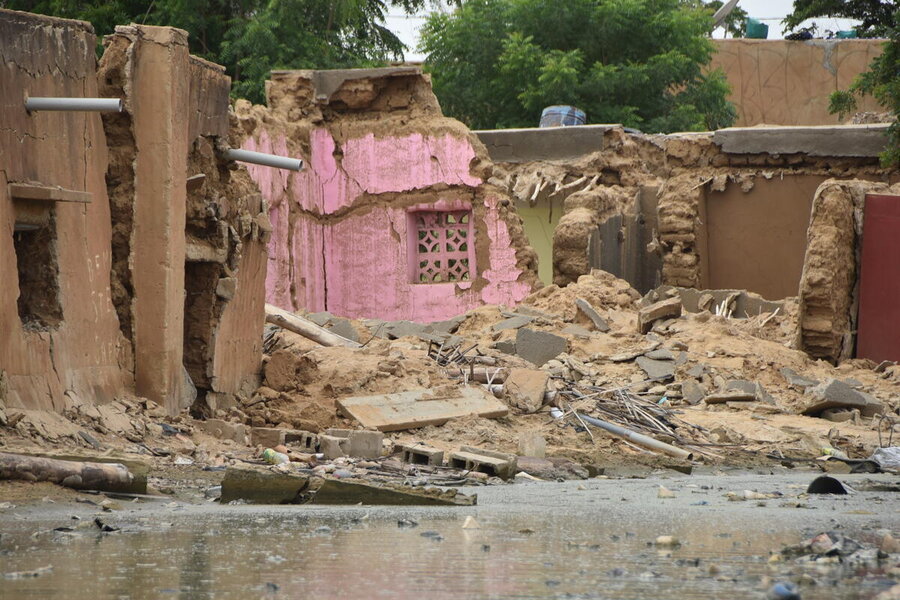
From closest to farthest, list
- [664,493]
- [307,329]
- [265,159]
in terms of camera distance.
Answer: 1. [664,493]
2. [265,159]
3. [307,329]

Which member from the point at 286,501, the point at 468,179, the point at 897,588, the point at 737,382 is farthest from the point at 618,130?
the point at 897,588

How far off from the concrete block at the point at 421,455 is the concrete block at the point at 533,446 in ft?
2.90

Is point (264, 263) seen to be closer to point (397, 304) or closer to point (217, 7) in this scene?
point (397, 304)

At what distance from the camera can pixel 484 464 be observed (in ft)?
30.1

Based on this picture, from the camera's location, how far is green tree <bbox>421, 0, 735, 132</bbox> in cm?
2595

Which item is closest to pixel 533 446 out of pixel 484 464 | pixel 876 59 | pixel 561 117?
pixel 484 464

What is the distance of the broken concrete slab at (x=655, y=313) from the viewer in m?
15.1

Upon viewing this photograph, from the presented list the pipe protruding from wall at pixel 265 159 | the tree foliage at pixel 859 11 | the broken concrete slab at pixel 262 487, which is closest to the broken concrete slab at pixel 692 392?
the pipe protruding from wall at pixel 265 159

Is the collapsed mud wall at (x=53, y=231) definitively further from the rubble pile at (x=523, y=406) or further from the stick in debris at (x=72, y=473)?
the stick in debris at (x=72, y=473)

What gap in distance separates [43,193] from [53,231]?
394 mm

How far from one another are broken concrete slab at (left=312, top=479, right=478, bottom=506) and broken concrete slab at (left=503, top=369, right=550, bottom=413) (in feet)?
14.0

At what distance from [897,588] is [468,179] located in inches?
577

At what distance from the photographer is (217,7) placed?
2378 centimetres

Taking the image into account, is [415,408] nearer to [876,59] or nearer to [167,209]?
[167,209]
